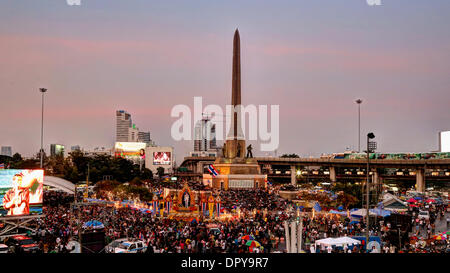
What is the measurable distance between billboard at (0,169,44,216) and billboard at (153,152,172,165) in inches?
4500

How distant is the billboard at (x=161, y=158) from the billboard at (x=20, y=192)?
11431cm

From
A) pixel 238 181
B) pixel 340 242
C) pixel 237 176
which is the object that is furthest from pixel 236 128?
pixel 340 242

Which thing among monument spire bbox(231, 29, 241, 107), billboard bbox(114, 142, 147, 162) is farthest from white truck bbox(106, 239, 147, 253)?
billboard bbox(114, 142, 147, 162)

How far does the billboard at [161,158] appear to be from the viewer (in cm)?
13912

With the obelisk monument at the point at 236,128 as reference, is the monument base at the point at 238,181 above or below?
below

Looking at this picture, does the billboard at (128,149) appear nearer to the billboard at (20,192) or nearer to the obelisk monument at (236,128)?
the obelisk monument at (236,128)

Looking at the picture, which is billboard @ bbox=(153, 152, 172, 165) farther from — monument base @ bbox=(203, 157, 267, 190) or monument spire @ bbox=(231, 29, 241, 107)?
monument spire @ bbox=(231, 29, 241, 107)

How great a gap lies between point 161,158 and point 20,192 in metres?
117

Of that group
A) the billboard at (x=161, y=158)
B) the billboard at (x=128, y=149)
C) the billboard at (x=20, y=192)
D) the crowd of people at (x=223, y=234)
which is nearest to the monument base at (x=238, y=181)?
the crowd of people at (x=223, y=234)

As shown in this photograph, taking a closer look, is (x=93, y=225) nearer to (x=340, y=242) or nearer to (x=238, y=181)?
(x=340, y=242)
